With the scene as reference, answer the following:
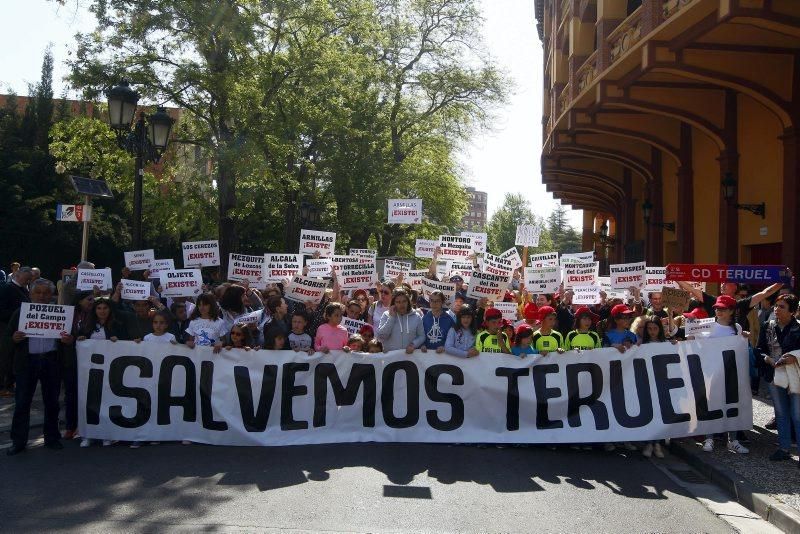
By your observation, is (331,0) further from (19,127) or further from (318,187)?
(19,127)

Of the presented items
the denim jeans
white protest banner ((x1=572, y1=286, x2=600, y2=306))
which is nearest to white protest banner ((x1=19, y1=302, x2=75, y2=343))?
the denim jeans

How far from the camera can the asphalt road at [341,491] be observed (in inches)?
250

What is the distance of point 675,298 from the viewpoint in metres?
11.7

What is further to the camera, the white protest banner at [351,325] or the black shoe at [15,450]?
the white protest banner at [351,325]

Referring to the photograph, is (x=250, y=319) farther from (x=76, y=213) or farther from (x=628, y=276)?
(x=76, y=213)

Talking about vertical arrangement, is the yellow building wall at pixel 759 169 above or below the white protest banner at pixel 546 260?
above

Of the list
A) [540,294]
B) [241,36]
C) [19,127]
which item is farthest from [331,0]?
[19,127]

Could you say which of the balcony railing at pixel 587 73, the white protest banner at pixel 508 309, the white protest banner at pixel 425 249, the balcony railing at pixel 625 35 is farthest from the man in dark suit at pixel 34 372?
the balcony railing at pixel 587 73

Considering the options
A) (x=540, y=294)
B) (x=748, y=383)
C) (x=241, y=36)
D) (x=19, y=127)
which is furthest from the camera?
(x=19, y=127)

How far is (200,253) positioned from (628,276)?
6.89m

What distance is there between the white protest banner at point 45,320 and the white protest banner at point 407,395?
54 centimetres

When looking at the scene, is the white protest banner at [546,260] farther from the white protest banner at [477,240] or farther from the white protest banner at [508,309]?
the white protest banner at [508,309]

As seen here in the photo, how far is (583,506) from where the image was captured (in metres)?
7.03

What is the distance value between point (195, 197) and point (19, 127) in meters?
26.5
